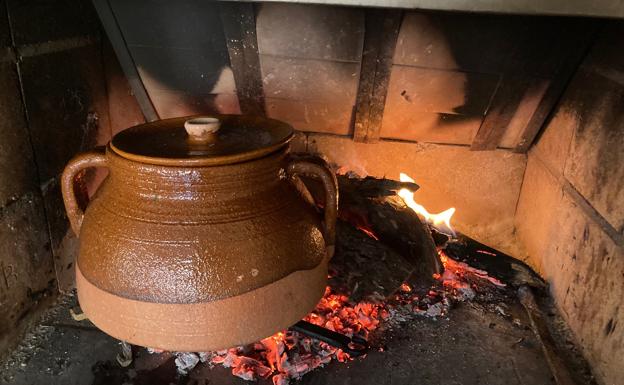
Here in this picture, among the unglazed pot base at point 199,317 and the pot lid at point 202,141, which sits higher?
the pot lid at point 202,141

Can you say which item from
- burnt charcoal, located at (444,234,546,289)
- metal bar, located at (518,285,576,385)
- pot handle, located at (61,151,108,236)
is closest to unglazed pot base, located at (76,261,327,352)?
pot handle, located at (61,151,108,236)

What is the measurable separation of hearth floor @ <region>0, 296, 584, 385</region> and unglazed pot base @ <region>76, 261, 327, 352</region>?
50cm

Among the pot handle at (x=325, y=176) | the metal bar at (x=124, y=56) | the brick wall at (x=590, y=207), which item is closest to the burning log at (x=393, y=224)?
the brick wall at (x=590, y=207)

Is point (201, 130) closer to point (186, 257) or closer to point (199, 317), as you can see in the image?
point (186, 257)

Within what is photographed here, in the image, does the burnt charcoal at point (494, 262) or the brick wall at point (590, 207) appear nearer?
the brick wall at point (590, 207)

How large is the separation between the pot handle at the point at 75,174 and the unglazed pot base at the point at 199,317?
0.79 feet

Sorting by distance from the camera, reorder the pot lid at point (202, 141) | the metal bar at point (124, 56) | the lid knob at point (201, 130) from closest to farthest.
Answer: the pot lid at point (202, 141), the lid knob at point (201, 130), the metal bar at point (124, 56)

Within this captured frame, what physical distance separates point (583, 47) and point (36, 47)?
2.39 metres

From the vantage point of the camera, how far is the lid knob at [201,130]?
4.22 feet

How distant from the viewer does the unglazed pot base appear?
3.98 feet

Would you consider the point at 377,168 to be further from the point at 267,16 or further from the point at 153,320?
the point at 153,320

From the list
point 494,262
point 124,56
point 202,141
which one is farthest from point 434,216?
point 124,56

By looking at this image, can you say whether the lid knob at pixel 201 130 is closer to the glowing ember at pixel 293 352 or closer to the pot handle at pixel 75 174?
the pot handle at pixel 75 174

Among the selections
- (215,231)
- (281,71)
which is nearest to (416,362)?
(215,231)
